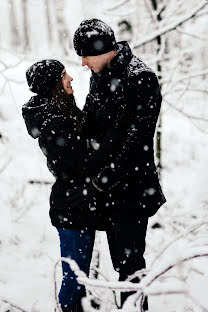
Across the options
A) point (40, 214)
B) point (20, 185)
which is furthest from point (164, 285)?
point (20, 185)

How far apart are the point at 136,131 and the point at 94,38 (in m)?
0.56

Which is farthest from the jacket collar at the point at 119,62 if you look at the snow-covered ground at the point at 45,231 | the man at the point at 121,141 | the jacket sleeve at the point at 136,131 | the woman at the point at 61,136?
the snow-covered ground at the point at 45,231

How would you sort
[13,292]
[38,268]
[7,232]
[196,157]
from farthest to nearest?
[196,157] → [7,232] → [38,268] → [13,292]

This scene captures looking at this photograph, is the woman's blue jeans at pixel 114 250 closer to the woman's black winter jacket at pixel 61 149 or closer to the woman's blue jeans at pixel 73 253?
the woman's blue jeans at pixel 73 253

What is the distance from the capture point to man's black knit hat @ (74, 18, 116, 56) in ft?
6.08

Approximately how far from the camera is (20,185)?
5723 millimetres

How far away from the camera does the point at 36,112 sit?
1890 mm

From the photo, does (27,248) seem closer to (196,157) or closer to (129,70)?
(129,70)

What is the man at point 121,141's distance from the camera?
1856 mm

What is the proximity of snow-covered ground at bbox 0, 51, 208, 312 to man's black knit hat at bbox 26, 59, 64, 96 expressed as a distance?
995mm

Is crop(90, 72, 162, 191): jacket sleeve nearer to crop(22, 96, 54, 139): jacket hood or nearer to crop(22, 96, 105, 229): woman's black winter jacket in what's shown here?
crop(22, 96, 105, 229): woman's black winter jacket

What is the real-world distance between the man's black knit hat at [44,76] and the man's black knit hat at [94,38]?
190 mm

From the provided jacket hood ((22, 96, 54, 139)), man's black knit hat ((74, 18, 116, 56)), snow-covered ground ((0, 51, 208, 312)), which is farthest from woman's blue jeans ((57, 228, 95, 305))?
man's black knit hat ((74, 18, 116, 56))

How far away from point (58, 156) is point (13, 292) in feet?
5.88
